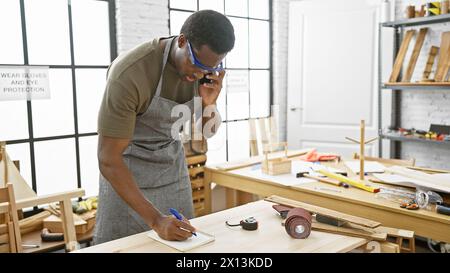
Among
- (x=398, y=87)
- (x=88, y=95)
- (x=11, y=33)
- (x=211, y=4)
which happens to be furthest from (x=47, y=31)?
(x=398, y=87)

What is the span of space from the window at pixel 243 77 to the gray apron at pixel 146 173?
8.36ft

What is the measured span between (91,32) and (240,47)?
1811 millimetres

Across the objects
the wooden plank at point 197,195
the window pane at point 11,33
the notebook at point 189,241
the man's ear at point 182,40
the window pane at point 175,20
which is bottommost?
the wooden plank at point 197,195

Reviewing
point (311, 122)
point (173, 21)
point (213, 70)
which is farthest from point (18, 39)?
point (311, 122)

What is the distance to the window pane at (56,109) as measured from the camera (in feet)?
10.6

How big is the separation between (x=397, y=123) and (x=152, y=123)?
3155mm

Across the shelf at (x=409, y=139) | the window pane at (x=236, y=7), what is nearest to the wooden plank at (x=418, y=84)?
the shelf at (x=409, y=139)

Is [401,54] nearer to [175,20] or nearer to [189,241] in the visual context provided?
[175,20]

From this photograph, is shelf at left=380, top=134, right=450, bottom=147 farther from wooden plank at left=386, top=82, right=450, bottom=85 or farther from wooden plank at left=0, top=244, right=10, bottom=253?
wooden plank at left=0, top=244, right=10, bottom=253

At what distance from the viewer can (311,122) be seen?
4.68 metres

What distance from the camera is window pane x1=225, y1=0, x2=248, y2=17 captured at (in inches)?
180

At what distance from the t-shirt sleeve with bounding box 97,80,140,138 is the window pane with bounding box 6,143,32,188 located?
6.43 feet

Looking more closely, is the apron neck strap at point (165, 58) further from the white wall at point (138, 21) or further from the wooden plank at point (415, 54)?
the wooden plank at point (415, 54)

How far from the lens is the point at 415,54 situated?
12.7ft
